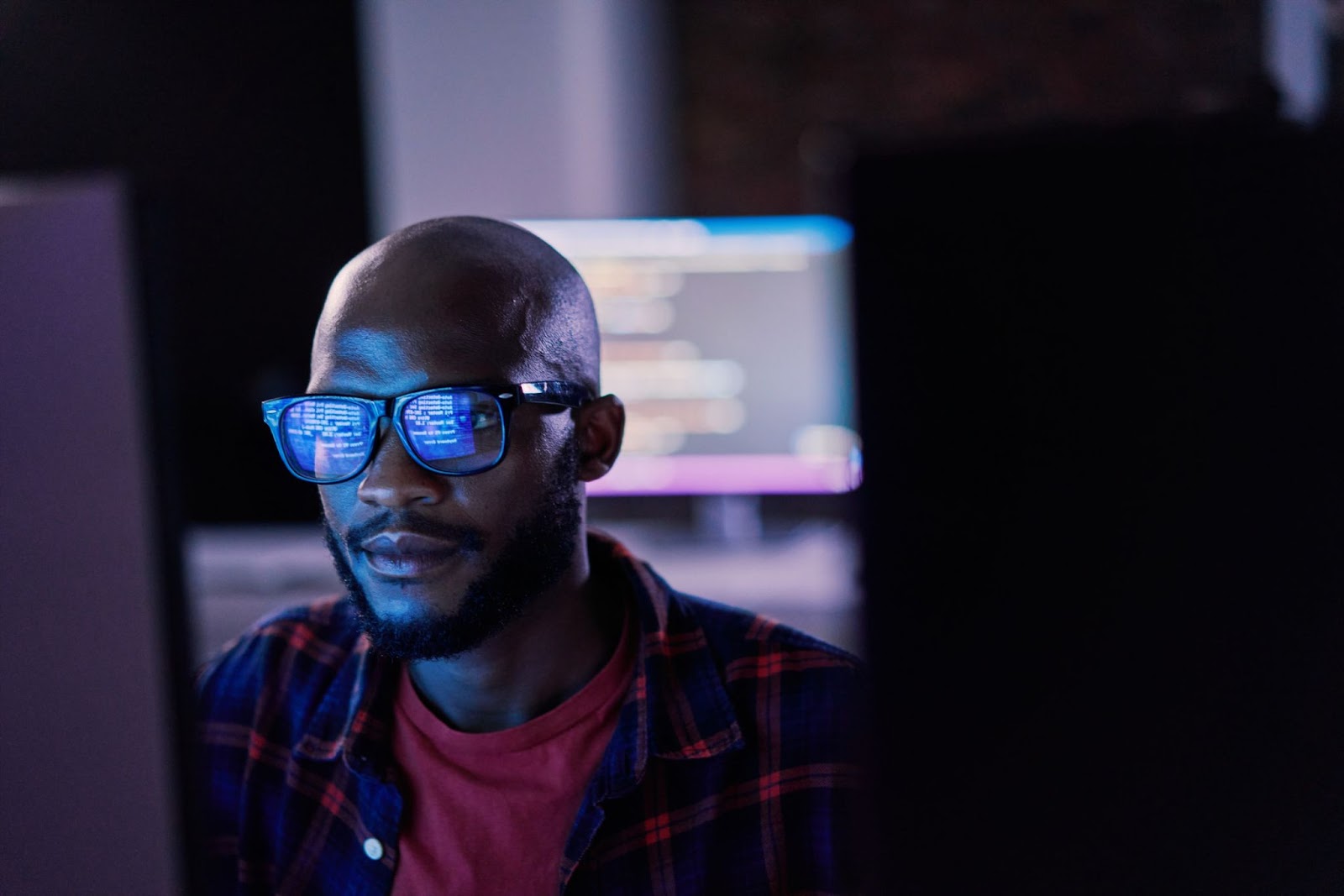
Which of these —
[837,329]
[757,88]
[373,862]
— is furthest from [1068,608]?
[757,88]

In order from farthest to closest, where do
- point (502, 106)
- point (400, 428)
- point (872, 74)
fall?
point (872, 74) < point (502, 106) < point (400, 428)

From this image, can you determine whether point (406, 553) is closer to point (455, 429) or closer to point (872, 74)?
point (455, 429)

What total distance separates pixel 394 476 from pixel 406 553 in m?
0.07

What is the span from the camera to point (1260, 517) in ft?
1.62

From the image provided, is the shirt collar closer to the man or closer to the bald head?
the man

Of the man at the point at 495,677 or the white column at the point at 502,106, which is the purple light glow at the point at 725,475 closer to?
the white column at the point at 502,106

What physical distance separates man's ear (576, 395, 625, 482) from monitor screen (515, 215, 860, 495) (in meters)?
1.52

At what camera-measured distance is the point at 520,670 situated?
1.10 meters

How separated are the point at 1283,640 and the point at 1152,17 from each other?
2.83 meters

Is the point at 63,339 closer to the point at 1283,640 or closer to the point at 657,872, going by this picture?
the point at 1283,640

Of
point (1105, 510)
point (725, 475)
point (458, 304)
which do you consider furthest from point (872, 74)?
point (1105, 510)

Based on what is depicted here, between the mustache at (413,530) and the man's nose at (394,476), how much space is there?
0.02 m

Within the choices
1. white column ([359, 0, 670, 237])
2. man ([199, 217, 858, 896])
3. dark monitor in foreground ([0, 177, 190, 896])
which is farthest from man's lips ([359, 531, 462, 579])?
white column ([359, 0, 670, 237])

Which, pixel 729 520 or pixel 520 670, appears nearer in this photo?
pixel 520 670
